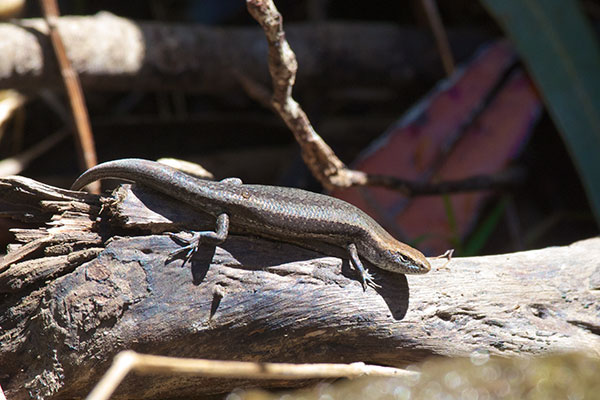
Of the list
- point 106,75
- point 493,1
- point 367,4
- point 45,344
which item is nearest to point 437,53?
point 493,1

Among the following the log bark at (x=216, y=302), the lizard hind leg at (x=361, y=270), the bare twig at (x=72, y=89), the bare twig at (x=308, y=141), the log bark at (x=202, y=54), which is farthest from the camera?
the log bark at (x=202, y=54)

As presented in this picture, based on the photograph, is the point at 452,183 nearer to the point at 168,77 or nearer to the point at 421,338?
the point at 421,338

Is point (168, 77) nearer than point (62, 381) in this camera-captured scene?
No

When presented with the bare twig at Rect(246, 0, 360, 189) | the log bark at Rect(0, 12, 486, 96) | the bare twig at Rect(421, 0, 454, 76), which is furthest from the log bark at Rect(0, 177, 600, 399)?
the bare twig at Rect(421, 0, 454, 76)

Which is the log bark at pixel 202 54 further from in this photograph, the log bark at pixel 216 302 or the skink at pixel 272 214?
the log bark at pixel 216 302

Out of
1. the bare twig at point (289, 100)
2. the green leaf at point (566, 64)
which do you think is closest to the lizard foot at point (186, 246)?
the bare twig at point (289, 100)

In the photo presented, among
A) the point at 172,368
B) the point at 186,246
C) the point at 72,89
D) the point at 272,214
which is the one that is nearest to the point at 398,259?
the point at 272,214
